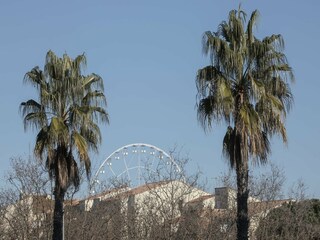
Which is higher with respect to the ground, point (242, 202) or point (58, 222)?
point (58, 222)

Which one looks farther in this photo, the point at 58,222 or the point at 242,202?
the point at 58,222

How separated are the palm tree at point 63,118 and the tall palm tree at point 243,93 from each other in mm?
5760

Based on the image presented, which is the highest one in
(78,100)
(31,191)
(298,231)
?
(78,100)

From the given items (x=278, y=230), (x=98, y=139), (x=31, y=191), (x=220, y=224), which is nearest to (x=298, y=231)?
(x=278, y=230)

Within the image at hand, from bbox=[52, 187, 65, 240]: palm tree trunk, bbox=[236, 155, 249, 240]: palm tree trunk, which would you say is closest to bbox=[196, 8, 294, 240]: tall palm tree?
bbox=[236, 155, 249, 240]: palm tree trunk

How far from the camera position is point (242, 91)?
71.3 ft

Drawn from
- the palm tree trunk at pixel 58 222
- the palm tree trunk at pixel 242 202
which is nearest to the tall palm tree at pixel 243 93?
the palm tree trunk at pixel 242 202

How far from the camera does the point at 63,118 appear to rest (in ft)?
85.9

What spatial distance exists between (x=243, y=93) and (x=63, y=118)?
744 centimetres

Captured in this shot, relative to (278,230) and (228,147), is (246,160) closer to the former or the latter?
(228,147)

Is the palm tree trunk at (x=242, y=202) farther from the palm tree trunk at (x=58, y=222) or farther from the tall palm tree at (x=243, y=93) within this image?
the palm tree trunk at (x=58, y=222)

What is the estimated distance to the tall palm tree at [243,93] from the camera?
2077cm

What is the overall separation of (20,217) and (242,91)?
14.1m

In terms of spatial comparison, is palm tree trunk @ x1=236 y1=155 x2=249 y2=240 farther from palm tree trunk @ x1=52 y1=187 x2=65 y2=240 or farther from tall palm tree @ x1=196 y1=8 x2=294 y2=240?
palm tree trunk @ x1=52 y1=187 x2=65 y2=240
